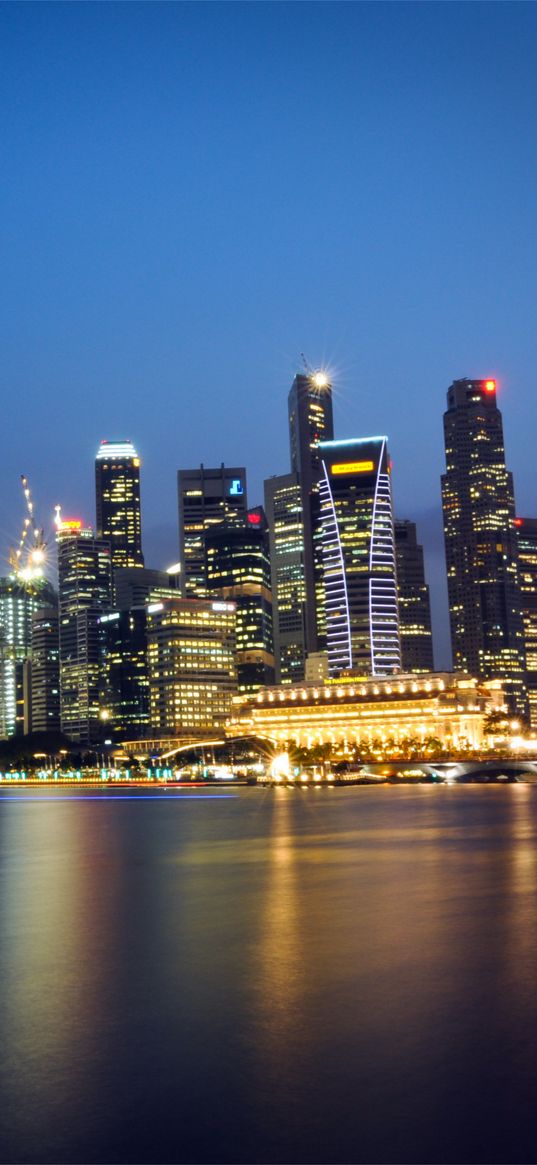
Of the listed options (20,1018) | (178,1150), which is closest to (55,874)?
(20,1018)

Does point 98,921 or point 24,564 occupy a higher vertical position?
point 24,564

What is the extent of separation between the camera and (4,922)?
34906mm

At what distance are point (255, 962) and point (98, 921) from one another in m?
9.01

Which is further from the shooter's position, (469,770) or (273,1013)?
(469,770)

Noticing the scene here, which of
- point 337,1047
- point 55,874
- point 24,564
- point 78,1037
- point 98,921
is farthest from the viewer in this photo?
point 24,564

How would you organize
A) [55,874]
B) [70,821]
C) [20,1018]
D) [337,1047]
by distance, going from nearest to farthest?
[337,1047] < [20,1018] < [55,874] < [70,821]

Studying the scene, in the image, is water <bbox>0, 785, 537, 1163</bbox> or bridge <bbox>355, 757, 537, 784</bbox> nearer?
water <bbox>0, 785, 537, 1163</bbox>

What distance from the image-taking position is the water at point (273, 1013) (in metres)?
14.5

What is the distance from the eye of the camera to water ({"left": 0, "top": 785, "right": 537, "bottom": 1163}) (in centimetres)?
1449

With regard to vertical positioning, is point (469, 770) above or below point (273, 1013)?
below

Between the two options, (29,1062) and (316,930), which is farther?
(316,930)

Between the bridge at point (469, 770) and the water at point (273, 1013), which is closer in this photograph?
the water at point (273, 1013)

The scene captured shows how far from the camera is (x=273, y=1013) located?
2075 centimetres

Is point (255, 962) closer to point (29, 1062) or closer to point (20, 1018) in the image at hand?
point (20, 1018)
